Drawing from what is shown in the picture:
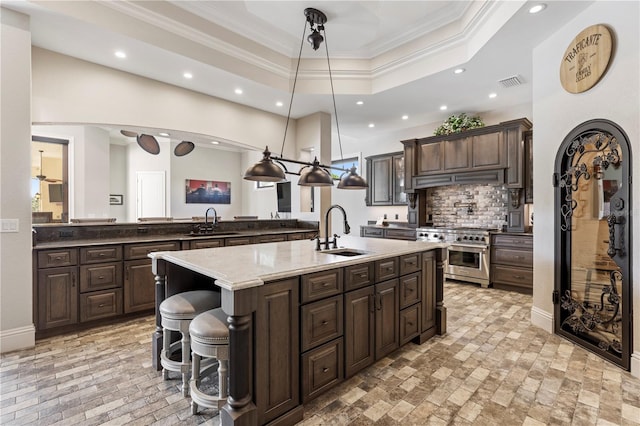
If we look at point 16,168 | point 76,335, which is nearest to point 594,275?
point 76,335

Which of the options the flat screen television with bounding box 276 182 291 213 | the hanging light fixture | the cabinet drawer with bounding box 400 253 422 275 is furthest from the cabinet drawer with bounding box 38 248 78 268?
the flat screen television with bounding box 276 182 291 213

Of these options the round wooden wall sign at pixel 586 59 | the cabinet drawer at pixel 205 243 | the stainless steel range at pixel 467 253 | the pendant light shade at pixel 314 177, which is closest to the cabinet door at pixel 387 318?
the pendant light shade at pixel 314 177

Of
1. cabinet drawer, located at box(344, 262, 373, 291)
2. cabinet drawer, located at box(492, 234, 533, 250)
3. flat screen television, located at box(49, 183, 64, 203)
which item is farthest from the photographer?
flat screen television, located at box(49, 183, 64, 203)

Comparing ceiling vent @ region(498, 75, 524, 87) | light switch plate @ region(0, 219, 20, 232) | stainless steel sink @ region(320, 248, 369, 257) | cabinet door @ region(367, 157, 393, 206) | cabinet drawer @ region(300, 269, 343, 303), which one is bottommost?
cabinet drawer @ region(300, 269, 343, 303)

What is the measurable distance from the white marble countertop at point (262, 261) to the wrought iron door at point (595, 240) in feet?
4.85

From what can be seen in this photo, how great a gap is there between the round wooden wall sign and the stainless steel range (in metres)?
2.61

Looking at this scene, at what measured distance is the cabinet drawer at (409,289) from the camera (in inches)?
105

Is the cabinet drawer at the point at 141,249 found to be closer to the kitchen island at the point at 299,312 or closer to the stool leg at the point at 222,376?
the kitchen island at the point at 299,312

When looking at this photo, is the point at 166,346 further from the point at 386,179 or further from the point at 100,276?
the point at 386,179

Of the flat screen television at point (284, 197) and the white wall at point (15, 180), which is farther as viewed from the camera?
the flat screen television at point (284, 197)

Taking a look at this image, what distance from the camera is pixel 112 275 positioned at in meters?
3.34

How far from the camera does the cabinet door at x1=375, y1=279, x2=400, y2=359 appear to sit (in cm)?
242

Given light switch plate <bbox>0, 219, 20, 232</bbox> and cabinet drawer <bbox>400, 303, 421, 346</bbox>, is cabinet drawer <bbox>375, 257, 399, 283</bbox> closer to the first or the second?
cabinet drawer <bbox>400, 303, 421, 346</bbox>

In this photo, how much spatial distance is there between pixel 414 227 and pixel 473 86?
2.74 metres
